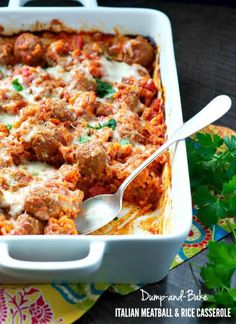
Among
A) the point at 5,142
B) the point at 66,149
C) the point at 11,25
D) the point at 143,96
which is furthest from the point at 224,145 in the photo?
the point at 11,25

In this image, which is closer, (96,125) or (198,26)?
(96,125)

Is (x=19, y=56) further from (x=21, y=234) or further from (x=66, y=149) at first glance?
(x=21, y=234)

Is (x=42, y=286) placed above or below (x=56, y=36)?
below

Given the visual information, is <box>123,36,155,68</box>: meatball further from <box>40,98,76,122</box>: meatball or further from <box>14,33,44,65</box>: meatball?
<box>40,98,76,122</box>: meatball

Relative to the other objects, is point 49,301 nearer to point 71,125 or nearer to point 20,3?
point 71,125

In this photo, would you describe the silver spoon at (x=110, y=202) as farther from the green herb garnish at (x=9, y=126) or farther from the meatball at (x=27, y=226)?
the green herb garnish at (x=9, y=126)

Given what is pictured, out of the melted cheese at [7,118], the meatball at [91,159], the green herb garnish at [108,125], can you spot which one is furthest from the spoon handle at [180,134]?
the melted cheese at [7,118]

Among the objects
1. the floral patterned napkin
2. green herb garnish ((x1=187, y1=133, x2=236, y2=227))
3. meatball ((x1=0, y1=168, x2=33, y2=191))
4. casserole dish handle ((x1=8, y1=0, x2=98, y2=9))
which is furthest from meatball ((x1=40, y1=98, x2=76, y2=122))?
the floral patterned napkin
